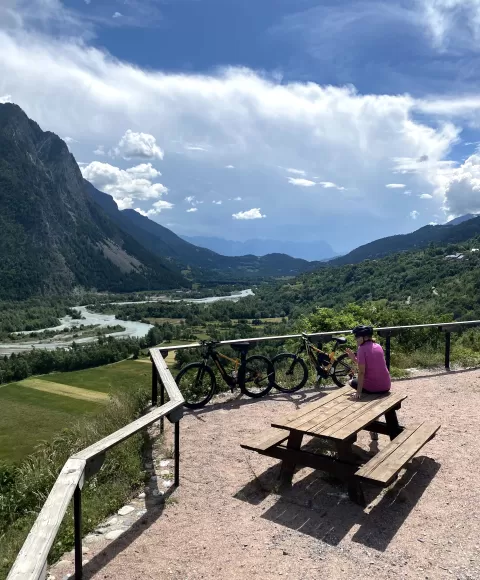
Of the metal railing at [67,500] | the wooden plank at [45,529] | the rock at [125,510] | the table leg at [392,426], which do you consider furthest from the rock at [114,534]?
the table leg at [392,426]

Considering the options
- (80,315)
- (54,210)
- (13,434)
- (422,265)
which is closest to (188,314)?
(80,315)

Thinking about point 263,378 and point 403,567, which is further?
point 263,378

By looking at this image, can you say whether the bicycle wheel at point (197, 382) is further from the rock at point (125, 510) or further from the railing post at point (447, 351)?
the railing post at point (447, 351)

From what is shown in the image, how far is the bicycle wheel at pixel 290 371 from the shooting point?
8.55 metres

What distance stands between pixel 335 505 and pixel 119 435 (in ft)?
6.86

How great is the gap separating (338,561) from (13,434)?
4022 cm

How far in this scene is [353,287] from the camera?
3329 inches

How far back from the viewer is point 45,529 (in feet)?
8.68

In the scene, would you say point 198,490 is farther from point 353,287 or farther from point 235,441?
point 353,287

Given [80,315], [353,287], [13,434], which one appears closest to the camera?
[13,434]

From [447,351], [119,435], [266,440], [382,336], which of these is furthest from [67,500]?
[447,351]

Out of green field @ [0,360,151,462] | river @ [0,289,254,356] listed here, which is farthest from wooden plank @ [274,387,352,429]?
river @ [0,289,254,356]

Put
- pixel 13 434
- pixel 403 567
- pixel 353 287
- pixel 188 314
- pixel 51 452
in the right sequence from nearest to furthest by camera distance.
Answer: pixel 403 567
pixel 51 452
pixel 13 434
pixel 353 287
pixel 188 314

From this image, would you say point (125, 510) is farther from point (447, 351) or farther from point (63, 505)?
point (447, 351)
